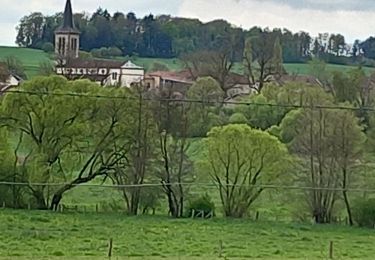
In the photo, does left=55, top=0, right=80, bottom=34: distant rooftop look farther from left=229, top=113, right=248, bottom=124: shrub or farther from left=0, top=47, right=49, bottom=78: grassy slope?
left=229, top=113, right=248, bottom=124: shrub

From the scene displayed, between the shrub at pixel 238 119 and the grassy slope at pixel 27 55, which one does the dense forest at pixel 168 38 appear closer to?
the grassy slope at pixel 27 55

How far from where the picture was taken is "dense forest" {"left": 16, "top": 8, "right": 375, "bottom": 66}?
4731cm

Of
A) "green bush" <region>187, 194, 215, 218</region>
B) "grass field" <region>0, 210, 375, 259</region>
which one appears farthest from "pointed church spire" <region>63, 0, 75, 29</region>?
"grass field" <region>0, 210, 375, 259</region>

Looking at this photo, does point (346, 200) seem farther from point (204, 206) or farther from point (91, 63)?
point (91, 63)

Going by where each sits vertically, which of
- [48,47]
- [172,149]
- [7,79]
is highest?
[48,47]

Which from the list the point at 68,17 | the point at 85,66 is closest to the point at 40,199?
the point at 85,66

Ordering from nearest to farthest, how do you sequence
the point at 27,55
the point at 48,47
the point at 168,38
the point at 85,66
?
1. the point at 85,66
2. the point at 27,55
3. the point at 48,47
4. the point at 168,38

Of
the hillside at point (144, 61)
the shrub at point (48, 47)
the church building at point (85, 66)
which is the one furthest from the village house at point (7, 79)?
the shrub at point (48, 47)

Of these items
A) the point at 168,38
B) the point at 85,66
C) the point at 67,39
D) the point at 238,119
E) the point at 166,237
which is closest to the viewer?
the point at 166,237

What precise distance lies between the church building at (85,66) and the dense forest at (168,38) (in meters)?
1.03

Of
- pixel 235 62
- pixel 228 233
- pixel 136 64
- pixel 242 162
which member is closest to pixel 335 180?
pixel 242 162

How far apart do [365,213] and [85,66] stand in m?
16.0

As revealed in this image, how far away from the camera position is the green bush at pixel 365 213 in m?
28.8

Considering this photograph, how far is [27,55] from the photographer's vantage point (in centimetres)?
4491
